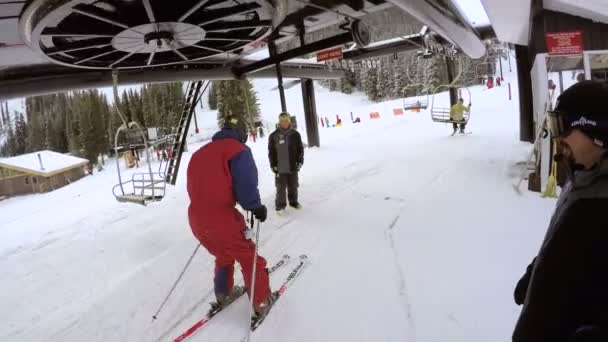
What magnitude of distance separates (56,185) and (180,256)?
150 ft

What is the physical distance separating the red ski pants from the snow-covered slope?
1.08 ft

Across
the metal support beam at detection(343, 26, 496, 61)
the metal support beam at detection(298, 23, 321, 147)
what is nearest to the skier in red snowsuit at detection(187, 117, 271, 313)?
the metal support beam at detection(343, 26, 496, 61)

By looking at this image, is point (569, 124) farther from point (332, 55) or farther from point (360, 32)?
point (332, 55)

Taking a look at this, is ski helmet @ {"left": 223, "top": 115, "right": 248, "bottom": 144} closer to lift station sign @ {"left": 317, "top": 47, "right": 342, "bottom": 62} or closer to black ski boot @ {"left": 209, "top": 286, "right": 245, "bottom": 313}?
black ski boot @ {"left": 209, "top": 286, "right": 245, "bottom": 313}

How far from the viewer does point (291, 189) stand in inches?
289

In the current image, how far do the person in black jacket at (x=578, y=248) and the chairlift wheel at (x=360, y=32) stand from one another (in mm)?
5889

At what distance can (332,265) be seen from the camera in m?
4.57

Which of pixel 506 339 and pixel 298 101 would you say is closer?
pixel 506 339

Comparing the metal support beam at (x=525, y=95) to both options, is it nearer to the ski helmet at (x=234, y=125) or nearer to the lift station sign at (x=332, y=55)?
the lift station sign at (x=332, y=55)

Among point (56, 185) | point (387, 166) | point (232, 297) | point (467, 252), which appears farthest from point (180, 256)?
point (56, 185)

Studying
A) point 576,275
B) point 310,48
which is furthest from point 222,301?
point 310,48

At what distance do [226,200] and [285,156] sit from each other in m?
3.73

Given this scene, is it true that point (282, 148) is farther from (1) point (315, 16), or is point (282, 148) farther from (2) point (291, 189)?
(1) point (315, 16)

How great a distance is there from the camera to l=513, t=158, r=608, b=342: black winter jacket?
109 cm
